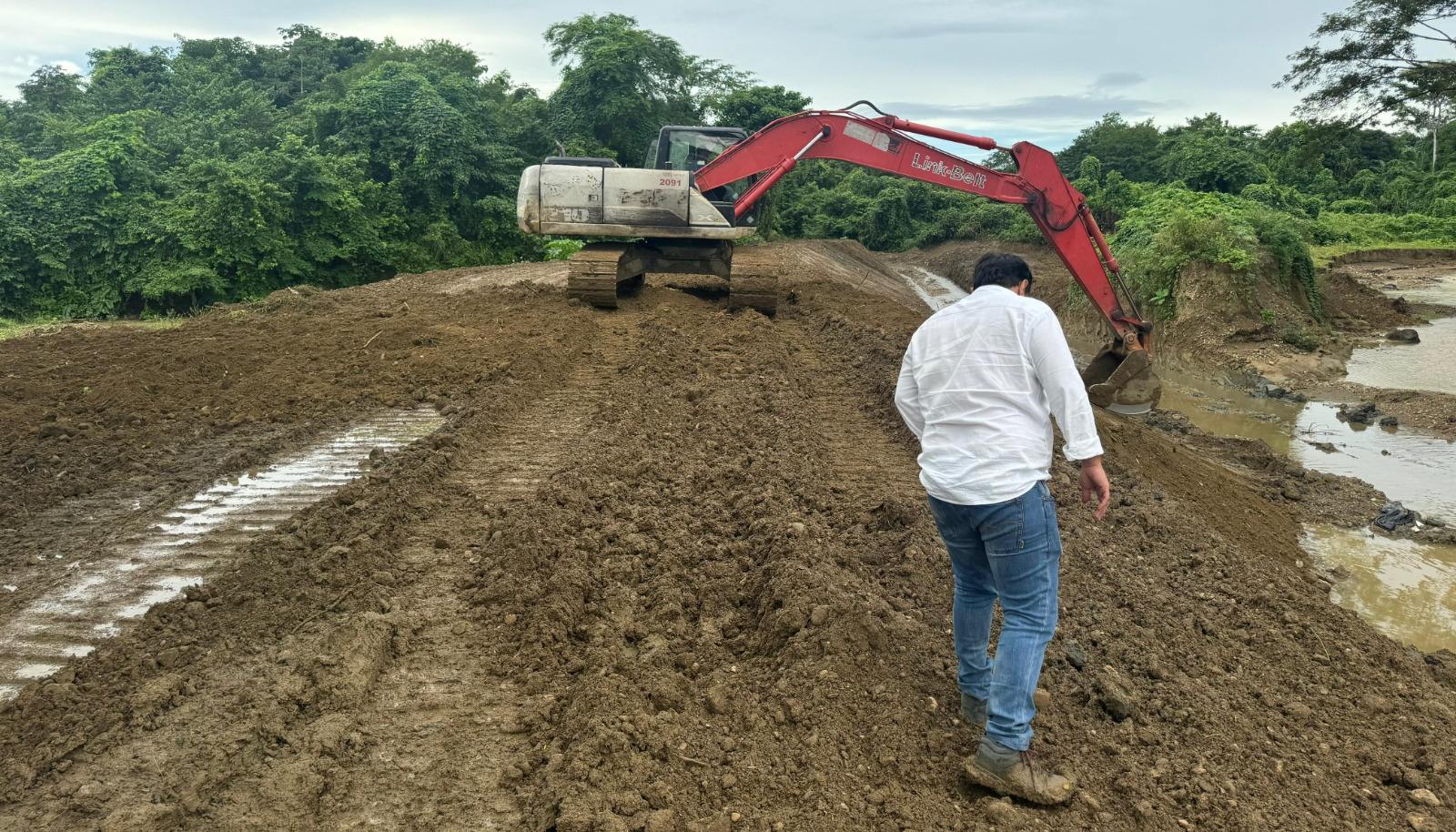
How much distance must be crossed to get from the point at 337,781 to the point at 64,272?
48.3 ft

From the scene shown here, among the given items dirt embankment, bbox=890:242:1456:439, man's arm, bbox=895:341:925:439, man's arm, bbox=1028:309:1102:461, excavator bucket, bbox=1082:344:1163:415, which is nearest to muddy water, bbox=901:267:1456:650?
dirt embankment, bbox=890:242:1456:439

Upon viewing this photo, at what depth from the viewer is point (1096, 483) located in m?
3.17

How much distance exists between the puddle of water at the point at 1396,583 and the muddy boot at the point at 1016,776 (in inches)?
159

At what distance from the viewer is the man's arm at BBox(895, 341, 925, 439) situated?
3.51 meters

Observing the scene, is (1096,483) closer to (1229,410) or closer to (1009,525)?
(1009,525)

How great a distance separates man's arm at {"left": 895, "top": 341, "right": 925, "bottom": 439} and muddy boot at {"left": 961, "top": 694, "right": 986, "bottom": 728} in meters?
1.04

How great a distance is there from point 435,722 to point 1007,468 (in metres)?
2.41

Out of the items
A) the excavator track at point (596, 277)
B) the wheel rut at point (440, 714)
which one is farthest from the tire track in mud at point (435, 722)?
the excavator track at point (596, 277)

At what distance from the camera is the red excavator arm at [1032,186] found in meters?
9.54

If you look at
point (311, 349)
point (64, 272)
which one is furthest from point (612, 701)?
point (64, 272)

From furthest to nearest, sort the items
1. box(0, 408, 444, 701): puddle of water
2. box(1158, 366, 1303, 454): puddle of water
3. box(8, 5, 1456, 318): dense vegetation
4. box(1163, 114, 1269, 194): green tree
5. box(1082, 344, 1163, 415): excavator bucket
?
box(1163, 114, 1269, 194): green tree < box(8, 5, 1456, 318): dense vegetation < box(1158, 366, 1303, 454): puddle of water < box(1082, 344, 1163, 415): excavator bucket < box(0, 408, 444, 701): puddle of water

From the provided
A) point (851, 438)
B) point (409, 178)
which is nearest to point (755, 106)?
point (409, 178)

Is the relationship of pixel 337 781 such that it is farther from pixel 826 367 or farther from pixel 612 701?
pixel 826 367

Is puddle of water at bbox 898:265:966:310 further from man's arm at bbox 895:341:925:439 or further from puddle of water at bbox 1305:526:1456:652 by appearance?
man's arm at bbox 895:341:925:439
